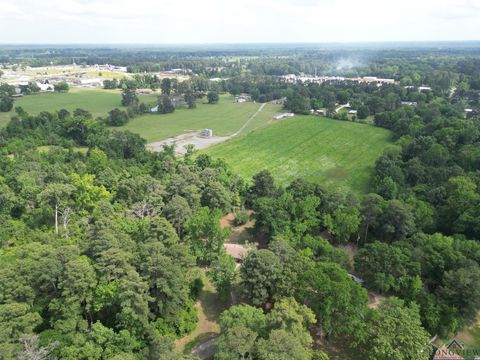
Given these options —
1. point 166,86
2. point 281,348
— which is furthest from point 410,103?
point 281,348

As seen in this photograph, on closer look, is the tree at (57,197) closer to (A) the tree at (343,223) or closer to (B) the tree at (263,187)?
(B) the tree at (263,187)

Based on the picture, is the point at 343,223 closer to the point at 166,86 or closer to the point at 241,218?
the point at 241,218

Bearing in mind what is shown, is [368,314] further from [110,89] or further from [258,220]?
[110,89]

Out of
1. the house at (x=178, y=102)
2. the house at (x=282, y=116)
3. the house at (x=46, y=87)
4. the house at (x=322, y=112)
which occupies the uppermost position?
the house at (x=46, y=87)

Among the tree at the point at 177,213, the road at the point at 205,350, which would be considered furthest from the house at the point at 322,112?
the road at the point at 205,350

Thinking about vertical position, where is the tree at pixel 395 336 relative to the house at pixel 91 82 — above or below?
below

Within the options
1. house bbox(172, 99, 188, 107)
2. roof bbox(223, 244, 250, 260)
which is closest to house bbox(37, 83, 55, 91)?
house bbox(172, 99, 188, 107)

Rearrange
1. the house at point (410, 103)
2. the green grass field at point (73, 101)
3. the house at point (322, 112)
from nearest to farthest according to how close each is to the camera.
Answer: the house at point (322, 112) → the house at point (410, 103) → the green grass field at point (73, 101)
